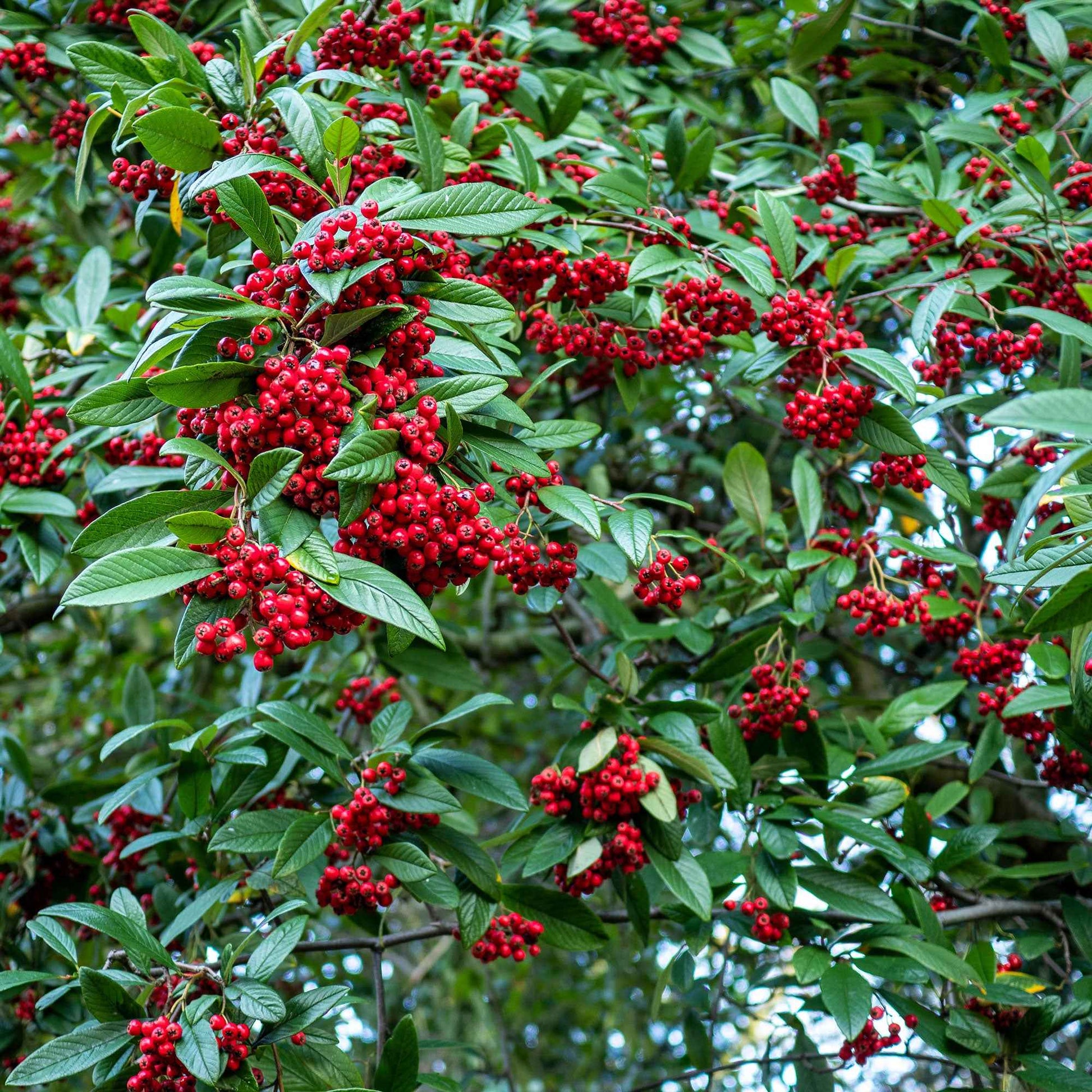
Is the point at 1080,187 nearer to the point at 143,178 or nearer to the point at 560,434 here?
the point at 560,434

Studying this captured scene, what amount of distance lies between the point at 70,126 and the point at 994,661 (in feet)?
11.6

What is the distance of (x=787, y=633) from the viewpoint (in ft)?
10.3

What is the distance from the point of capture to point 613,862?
2.76 metres

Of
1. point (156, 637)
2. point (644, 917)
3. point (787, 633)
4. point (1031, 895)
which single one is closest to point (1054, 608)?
point (787, 633)

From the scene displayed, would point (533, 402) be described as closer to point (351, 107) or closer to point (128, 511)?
point (351, 107)

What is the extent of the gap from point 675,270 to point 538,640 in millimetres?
1609

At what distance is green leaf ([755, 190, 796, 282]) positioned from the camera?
2842mm

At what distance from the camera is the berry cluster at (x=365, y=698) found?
12.1ft

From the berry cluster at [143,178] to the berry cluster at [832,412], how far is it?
1.67 metres

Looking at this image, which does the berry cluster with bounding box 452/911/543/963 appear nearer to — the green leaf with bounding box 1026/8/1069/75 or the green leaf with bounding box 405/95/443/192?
the green leaf with bounding box 405/95/443/192

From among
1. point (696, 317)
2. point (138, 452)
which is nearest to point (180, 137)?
point (138, 452)

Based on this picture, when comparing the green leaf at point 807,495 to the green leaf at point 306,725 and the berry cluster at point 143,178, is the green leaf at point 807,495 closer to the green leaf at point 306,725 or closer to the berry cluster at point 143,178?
the green leaf at point 306,725

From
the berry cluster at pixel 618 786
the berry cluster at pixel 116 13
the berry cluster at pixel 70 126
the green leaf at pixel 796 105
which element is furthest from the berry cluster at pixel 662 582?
the berry cluster at pixel 70 126

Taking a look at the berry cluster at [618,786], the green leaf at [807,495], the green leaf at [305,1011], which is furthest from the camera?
the green leaf at [807,495]
